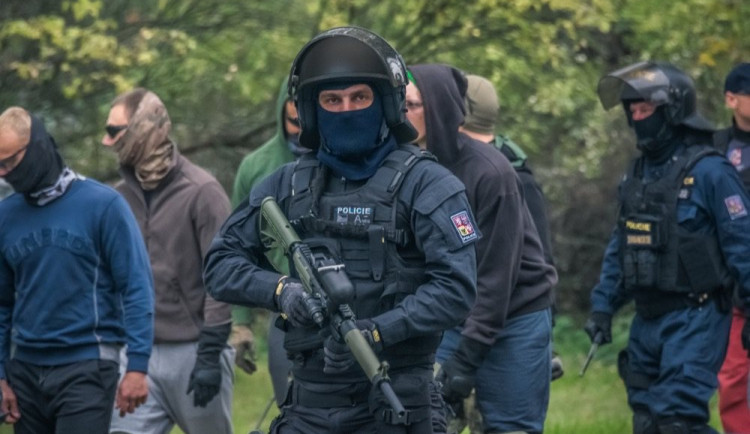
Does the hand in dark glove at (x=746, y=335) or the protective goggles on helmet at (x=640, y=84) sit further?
the protective goggles on helmet at (x=640, y=84)

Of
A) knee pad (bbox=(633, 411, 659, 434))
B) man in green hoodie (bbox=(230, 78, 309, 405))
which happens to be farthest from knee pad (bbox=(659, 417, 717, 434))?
man in green hoodie (bbox=(230, 78, 309, 405))

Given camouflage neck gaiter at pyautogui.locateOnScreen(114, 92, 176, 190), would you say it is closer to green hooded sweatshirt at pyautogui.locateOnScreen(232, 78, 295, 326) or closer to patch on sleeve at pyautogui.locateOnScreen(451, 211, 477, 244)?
green hooded sweatshirt at pyautogui.locateOnScreen(232, 78, 295, 326)

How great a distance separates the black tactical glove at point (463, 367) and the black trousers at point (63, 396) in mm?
1466

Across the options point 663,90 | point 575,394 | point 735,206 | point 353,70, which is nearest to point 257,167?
point 663,90

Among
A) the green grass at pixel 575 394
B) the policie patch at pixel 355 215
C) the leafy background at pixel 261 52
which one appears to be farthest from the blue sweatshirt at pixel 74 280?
the leafy background at pixel 261 52

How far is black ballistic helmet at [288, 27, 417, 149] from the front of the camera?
17.9 ft

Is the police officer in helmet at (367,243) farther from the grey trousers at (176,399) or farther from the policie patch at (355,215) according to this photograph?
the grey trousers at (176,399)

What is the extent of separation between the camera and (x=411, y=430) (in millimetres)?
5340

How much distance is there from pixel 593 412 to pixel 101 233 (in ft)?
21.1

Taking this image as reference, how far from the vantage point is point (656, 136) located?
27.5 feet

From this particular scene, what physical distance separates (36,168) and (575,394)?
7766 mm

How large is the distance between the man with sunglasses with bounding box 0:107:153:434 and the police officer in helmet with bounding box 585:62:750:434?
2594 millimetres

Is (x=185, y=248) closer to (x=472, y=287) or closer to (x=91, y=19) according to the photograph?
(x=472, y=287)

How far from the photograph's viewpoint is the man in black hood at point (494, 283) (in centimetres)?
716
